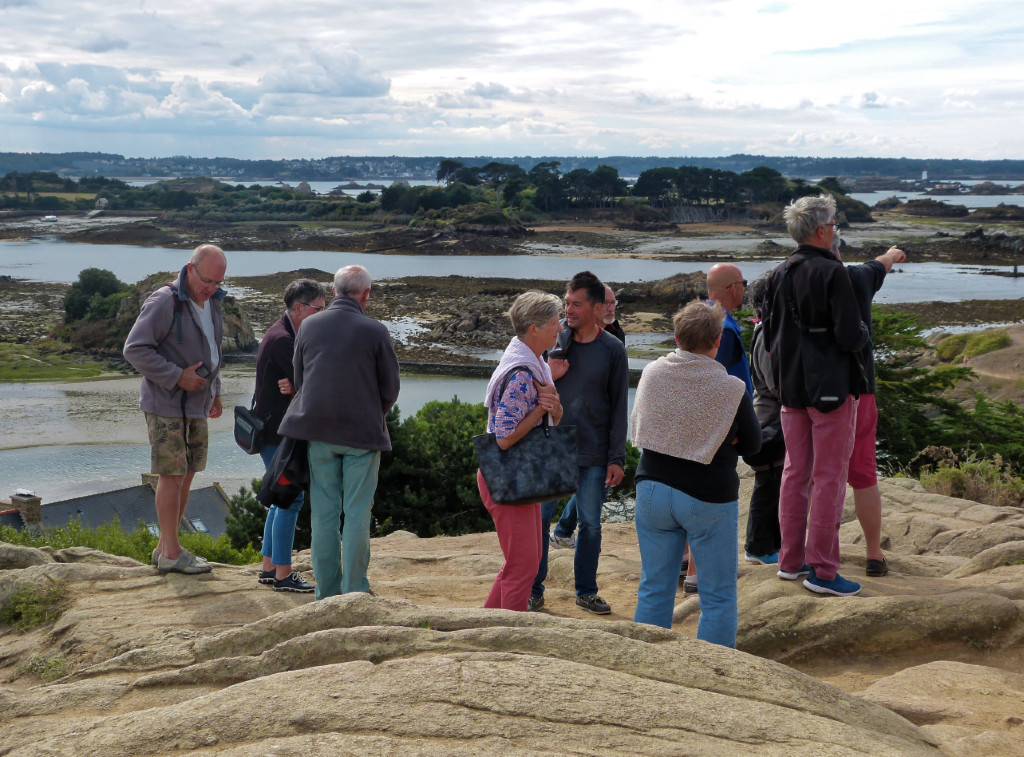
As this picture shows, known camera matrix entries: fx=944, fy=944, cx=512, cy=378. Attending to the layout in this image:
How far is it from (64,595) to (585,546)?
2927 millimetres

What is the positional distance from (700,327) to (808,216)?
1.25 metres

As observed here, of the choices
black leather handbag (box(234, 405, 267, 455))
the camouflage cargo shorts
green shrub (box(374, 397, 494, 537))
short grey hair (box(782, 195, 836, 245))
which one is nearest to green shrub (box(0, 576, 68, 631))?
the camouflage cargo shorts

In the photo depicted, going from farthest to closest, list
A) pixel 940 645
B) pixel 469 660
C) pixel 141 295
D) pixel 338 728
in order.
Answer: pixel 141 295
pixel 940 645
pixel 469 660
pixel 338 728

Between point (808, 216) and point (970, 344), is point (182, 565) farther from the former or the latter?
point (970, 344)

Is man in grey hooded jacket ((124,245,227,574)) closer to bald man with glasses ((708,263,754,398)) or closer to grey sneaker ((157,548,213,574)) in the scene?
grey sneaker ((157,548,213,574))

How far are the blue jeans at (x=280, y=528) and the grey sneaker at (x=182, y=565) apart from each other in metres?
0.44

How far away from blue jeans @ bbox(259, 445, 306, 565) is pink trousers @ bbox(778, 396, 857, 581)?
275cm

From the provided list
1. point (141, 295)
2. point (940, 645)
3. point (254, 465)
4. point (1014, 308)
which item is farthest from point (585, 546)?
point (141, 295)

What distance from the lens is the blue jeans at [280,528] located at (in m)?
5.52

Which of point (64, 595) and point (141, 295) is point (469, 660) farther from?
point (141, 295)

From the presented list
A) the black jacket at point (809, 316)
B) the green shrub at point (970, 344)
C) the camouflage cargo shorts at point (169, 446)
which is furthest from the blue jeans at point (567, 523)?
the green shrub at point (970, 344)

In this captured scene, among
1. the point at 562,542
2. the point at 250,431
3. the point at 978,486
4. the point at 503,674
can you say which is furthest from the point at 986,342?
the point at 503,674

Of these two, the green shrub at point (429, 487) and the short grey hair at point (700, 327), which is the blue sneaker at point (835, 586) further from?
the green shrub at point (429, 487)

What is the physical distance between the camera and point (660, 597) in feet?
13.7
